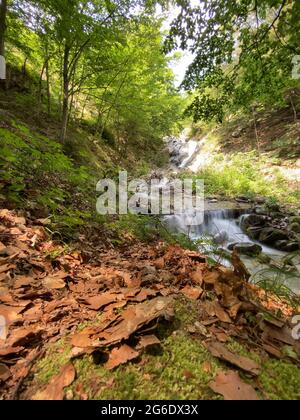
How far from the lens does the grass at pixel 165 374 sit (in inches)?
38.0

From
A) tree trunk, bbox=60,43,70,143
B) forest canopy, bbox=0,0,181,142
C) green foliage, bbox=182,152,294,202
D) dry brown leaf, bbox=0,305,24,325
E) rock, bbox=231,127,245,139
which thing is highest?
rock, bbox=231,127,245,139

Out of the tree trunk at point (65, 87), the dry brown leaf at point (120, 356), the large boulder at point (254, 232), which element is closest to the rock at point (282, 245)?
the large boulder at point (254, 232)

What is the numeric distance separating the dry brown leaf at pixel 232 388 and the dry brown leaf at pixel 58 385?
55 centimetres

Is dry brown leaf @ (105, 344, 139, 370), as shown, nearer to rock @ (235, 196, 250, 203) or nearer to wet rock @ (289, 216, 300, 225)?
wet rock @ (289, 216, 300, 225)

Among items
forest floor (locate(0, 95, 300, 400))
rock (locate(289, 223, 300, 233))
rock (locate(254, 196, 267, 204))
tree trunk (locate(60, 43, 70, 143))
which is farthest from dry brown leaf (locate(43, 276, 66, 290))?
rock (locate(254, 196, 267, 204))

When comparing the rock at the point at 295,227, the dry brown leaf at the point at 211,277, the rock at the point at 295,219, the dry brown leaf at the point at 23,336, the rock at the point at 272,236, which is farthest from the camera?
the rock at the point at 295,219

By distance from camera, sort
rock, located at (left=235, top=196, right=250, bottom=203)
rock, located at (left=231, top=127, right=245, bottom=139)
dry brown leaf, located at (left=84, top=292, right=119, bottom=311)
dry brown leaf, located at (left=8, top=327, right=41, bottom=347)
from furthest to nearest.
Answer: rock, located at (left=231, top=127, right=245, bottom=139)
rock, located at (left=235, top=196, right=250, bottom=203)
dry brown leaf, located at (left=84, top=292, right=119, bottom=311)
dry brown leaf, located at (left=8, top=327, right=41, bottom=347)

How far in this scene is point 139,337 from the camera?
118cm

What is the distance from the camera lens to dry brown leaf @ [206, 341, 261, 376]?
1.09 meters

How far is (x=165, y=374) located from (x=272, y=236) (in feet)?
22.8

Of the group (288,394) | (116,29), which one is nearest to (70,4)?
(116,29)

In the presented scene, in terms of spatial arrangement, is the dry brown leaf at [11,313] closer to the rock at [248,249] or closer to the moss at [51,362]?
the moss at [51,362]

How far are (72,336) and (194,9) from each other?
4262mm

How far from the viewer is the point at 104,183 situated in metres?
8.46
